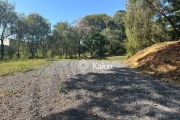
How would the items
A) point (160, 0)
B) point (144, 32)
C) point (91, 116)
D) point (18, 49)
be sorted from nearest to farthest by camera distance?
point (91, 116) < point (160, 0) < point (144, 32) < point (18, 49)

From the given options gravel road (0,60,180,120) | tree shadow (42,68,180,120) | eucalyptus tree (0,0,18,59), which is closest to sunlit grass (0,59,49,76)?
gravel road (0,60,180,120)

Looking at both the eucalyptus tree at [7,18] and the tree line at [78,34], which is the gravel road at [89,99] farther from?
the eucalyptus tree at [7,18]

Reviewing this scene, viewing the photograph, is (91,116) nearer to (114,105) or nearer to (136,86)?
(114,105)

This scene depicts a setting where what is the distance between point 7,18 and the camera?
73.5ft

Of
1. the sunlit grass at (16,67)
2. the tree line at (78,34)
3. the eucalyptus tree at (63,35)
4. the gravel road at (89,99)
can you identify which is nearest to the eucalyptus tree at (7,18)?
the tree line at (78,34)

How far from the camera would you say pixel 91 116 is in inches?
121

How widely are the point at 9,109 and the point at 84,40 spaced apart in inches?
1075

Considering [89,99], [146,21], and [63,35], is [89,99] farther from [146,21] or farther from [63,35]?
[63,35]

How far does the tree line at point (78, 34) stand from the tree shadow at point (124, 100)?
725 centimetres

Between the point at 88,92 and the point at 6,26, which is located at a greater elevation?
the point at 6,26

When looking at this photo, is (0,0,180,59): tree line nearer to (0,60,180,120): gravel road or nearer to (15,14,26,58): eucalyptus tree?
(15,14,26,58): eucalyptus tree

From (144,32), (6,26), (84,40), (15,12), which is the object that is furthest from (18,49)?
(144,32)

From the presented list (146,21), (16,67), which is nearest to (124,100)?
(16,67)

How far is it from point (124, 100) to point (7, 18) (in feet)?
75.5
